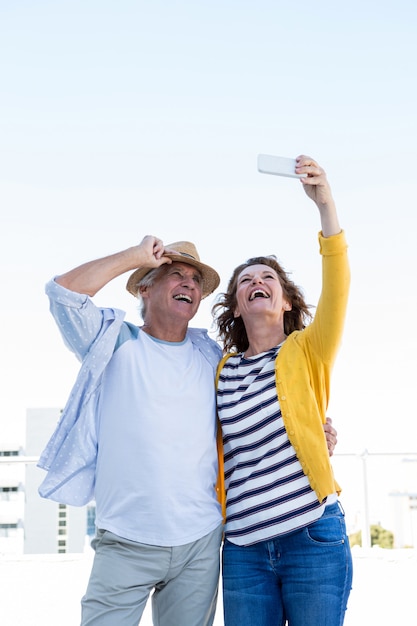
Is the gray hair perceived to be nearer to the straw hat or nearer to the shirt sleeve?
the straw hat

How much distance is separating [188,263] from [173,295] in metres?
0.17

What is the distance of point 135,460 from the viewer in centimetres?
248

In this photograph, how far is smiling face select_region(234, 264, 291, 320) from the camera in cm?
278

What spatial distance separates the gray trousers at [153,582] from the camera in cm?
236

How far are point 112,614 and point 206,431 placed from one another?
0.65 metres

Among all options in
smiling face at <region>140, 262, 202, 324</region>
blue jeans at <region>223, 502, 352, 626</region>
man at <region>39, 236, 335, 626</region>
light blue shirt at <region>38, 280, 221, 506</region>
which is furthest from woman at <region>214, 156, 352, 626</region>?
light blue shirt at <region>38, 280, 221, 506</region>

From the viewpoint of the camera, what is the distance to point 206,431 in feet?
8.50

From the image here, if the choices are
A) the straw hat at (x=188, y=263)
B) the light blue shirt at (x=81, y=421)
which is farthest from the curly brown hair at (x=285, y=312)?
the light blue shirt at (x=81, y=421)

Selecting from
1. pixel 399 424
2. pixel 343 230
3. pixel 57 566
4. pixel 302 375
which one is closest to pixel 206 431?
pixel 302 375

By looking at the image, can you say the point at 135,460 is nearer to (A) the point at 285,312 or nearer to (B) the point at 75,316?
(B) the point at 75,316

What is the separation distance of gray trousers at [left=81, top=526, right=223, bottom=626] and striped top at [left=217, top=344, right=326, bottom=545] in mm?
134

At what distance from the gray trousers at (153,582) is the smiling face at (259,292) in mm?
797

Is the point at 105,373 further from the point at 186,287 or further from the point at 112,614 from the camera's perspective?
the point at 112,614

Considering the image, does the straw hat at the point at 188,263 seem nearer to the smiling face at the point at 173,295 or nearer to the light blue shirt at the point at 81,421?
the smiling face at the point at 173,295
